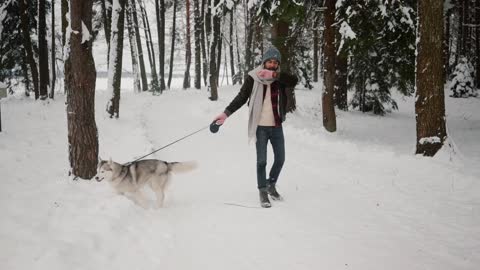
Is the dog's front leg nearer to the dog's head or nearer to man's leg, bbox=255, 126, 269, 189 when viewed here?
the dog's head

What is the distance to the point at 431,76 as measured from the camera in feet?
26.8

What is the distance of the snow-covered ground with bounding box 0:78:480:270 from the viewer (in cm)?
406

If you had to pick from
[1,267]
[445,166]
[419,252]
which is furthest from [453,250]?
[1,267]

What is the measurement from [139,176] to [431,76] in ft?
21.7

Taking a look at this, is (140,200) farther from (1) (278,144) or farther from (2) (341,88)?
(2) (341,88)

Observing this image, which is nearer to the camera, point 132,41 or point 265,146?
point 265,146

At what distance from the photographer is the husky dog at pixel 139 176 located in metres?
5.91

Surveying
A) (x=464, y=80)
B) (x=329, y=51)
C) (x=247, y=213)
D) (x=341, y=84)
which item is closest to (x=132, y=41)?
(x=341, y=84)

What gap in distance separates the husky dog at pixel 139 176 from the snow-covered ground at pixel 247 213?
19 centimetres

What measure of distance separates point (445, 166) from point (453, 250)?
3.93 m

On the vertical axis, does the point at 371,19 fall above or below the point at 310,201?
above

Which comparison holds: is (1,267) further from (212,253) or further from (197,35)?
(197,35)

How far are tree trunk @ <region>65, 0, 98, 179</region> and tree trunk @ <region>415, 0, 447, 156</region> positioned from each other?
7.04 meters

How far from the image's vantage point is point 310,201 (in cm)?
612
